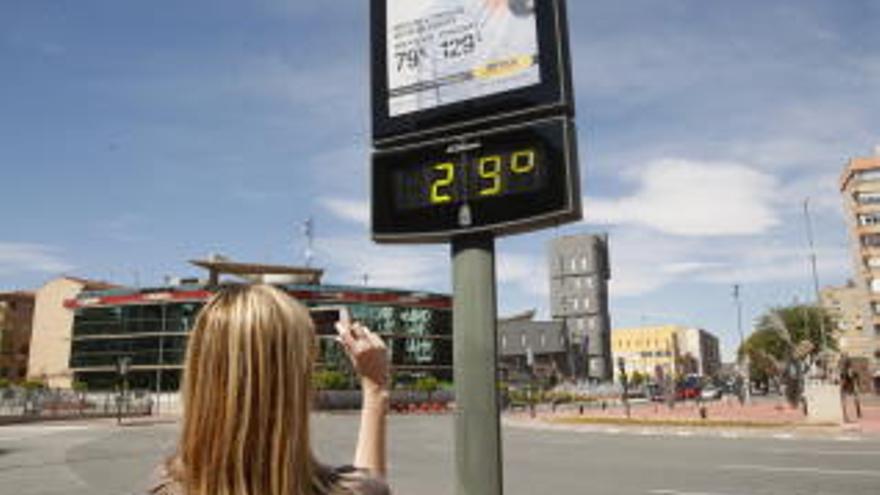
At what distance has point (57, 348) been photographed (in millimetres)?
102750

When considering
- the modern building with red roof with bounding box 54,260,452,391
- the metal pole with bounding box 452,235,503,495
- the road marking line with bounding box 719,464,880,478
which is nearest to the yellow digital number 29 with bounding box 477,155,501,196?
the metal pole with bounding box 452,235,503,495

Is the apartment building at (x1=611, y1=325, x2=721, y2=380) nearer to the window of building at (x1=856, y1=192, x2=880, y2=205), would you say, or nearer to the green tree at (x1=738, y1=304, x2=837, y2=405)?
the green tree at (x1=738, y1=304, x2=837, y2=405)

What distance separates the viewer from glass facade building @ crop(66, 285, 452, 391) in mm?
87250

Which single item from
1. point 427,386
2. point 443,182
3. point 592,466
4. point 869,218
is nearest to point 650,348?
point 869,218

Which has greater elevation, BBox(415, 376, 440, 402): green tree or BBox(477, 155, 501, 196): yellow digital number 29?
BBox(477, 155, 501, 196): yellow digital number 29

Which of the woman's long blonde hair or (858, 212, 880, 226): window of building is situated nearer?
the woman's long blonde hair

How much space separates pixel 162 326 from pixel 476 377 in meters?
89.7

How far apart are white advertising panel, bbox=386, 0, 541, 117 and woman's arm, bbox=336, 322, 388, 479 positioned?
10.7 feet

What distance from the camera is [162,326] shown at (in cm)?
8769

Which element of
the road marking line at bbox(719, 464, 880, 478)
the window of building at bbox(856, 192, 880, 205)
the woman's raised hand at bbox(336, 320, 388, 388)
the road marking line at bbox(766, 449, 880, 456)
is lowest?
the road marking line at bbox(766, 449, 880, 456)

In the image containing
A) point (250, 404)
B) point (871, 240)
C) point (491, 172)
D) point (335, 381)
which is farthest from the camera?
point (871, 240)

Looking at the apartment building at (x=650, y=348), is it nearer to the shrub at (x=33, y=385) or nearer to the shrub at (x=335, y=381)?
the shrub at (x=335, y=381)

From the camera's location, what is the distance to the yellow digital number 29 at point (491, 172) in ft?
16.9

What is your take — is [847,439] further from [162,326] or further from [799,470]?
[162,326]
